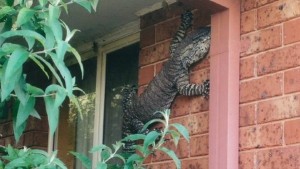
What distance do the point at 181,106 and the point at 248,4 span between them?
695 millimetres

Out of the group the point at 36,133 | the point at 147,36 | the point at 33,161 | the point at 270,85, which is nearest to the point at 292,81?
the point at 270,85

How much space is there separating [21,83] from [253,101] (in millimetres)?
1697

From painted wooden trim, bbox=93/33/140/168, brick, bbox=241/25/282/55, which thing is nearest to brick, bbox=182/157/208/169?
brick, bbox=241/25/282/55

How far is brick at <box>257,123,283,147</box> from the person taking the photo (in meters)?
3.09

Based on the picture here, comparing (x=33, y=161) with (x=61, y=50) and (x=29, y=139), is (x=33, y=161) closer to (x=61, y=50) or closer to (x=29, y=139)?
(x=61, y=50)

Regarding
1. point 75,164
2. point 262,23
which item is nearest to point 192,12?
point 262,23

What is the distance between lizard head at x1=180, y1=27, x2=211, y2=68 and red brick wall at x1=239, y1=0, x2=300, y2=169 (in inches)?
9.6

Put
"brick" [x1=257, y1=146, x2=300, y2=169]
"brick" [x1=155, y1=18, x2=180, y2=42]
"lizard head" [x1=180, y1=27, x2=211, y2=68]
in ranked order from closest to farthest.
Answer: "brick" [x1=257, y1=146, x2=300, y2=169], "lizard head" [x1=180, y1=27, x2=211, y2=68], "brick" [x1=155, y1=18, x2=180, y2=42]

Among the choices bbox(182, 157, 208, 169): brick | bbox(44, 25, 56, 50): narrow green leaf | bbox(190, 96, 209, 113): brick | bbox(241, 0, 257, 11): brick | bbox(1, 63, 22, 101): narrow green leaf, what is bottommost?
bbox(1, 63, 22, 101): narrow green leaf

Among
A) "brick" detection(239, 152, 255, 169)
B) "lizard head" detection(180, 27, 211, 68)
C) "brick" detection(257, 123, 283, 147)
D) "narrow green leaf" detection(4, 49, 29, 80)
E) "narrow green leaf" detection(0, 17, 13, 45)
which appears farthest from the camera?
"lizard head" detection(180, 27, 211, 68)

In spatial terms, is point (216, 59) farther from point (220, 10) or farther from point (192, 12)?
point (192, 12)

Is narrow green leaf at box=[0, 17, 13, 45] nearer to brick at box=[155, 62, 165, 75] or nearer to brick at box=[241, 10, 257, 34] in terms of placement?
brick at box=[241, 10, 257, 34]

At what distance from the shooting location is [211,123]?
11.0 feet

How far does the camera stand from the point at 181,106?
3738 millimetres
